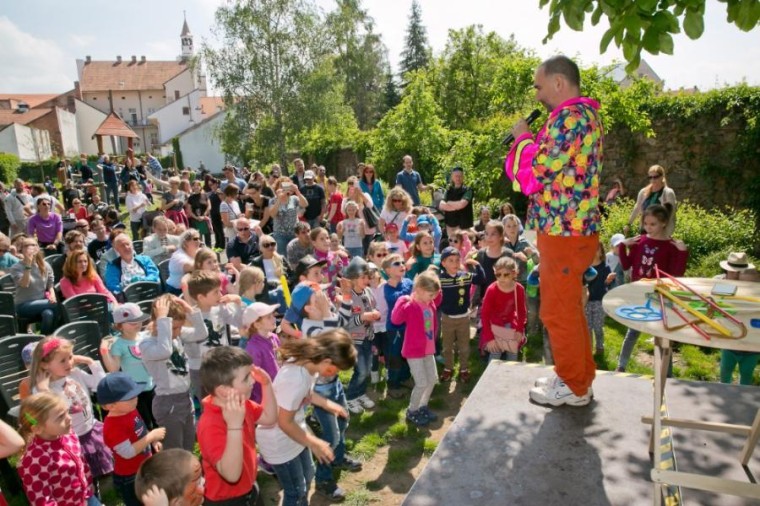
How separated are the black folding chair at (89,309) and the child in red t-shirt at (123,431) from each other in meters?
2.53

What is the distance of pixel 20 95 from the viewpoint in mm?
79875

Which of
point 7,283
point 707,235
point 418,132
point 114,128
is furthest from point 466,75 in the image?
point 114,128

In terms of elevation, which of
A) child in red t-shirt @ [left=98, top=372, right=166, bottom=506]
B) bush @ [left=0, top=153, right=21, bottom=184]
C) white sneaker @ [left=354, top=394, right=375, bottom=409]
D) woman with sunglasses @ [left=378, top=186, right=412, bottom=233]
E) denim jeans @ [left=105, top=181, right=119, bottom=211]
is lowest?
white sneaker @ [left=354, top=394, right=375, bottom=409]

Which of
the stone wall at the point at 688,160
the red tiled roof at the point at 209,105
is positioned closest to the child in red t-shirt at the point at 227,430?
the stone wall at the point at 688,160

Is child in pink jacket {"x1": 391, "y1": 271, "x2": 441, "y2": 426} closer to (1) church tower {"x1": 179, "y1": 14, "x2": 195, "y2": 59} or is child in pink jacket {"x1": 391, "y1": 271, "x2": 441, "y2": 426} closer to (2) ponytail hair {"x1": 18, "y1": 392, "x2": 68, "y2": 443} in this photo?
(2) ponytail hair {"x1": 18, "y1": 392, "x2": 68, "y2": 443}

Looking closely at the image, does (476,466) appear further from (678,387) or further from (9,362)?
(9,362)

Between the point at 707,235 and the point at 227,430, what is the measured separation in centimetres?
928

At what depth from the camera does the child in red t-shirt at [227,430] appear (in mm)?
2869

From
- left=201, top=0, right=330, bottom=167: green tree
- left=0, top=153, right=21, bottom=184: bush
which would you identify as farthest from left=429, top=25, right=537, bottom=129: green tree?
left=0, top=153, right=21, bottom=184: bush

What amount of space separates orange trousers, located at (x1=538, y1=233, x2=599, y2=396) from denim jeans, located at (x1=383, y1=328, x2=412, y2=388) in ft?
9.28

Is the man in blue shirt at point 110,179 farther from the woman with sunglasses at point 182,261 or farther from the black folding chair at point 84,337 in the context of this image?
the black folding chair at point 84,337

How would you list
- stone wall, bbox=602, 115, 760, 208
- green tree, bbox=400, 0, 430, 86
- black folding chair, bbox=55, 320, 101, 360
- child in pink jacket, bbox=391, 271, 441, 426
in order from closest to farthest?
black folding chair, bbox=55, 320, 101, 360, child in pink jacket, bbox=391, 271, 441, 426, stone wall, bbox=602, 115, 760, 208, green tree, bbox=400, 0, 430, 86

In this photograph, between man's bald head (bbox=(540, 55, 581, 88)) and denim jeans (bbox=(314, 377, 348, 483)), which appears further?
denim jeans (bbox=(314, 377, 348, 483))

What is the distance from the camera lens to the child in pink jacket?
17.0ft
